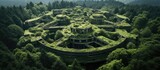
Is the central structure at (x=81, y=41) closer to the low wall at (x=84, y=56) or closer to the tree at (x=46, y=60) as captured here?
the low wall at (x=84, y=56)

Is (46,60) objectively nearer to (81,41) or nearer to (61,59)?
(61,59)

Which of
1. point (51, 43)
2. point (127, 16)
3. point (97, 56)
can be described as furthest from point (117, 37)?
point (127, 16)

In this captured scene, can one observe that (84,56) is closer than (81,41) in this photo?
Yes

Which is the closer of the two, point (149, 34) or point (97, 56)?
point (97, 56)

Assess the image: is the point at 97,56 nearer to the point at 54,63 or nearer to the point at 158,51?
the point at 54,63

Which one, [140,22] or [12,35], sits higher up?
[12,35]

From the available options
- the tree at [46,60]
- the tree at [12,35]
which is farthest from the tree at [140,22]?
the tree at [12,35]

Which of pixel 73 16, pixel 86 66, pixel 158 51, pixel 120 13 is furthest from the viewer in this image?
pixel 120 13

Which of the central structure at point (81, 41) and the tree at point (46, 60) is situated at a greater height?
the tree at point (46, 60)

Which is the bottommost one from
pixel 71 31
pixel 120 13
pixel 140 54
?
pixel 120 13

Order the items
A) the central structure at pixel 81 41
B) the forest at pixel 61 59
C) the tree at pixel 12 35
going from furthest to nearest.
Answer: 1. the tree at pixel 12 35
2. the central structure at pixel 81 41
3. the forest at pixel 61 59

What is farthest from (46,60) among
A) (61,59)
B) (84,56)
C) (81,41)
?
(81,41)
